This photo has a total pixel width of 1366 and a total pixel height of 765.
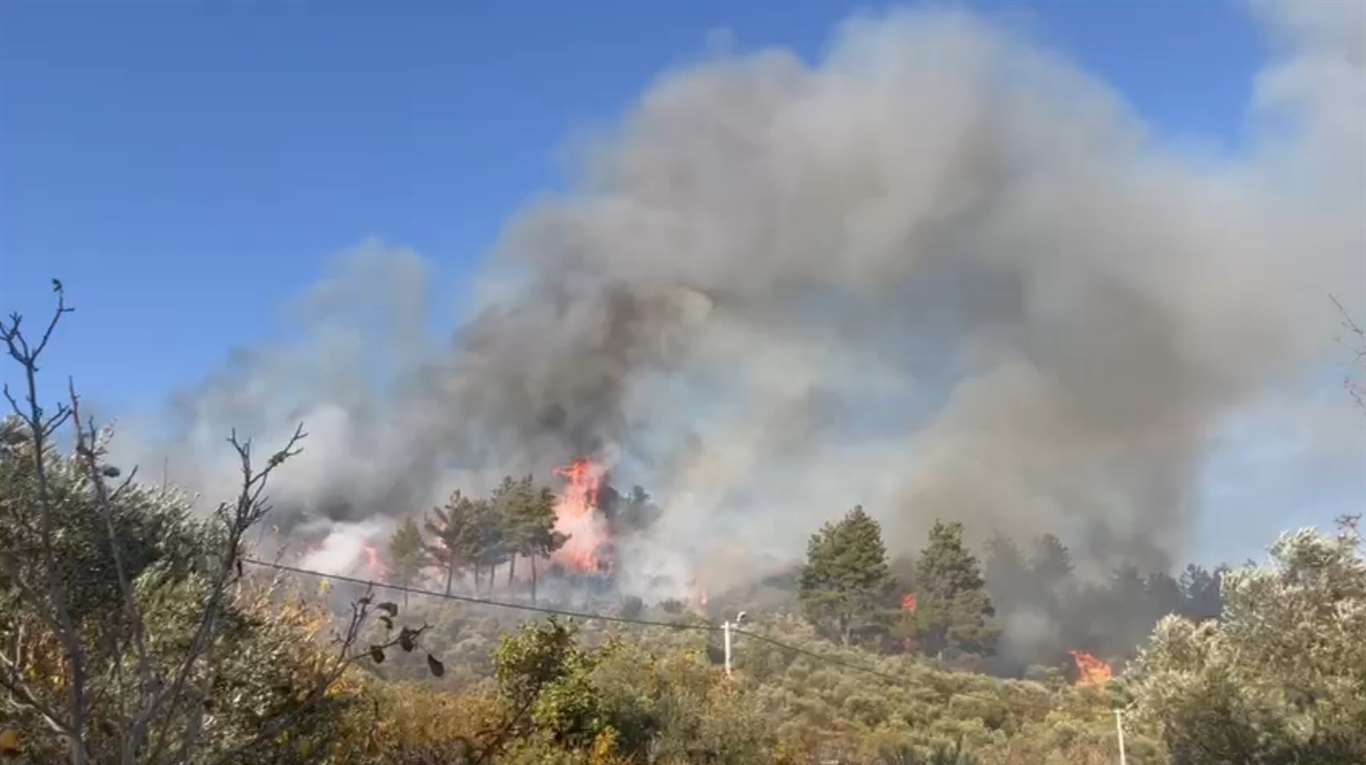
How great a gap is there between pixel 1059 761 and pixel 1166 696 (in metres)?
15.8

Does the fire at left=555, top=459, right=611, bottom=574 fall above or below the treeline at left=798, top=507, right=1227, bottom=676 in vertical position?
above

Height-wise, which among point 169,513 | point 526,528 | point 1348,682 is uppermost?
point 526,528

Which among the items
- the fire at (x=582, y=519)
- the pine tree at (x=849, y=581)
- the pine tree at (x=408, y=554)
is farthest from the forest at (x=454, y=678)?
the fire at (x=582, y=519)

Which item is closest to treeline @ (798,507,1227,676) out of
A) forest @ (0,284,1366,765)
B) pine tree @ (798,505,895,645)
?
pine tree @ (798,505,895,645)

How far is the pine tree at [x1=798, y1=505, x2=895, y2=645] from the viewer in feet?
285

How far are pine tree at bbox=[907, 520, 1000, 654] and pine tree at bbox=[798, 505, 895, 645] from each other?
4.05 m

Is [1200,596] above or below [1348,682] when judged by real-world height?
above

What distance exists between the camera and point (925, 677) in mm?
49062

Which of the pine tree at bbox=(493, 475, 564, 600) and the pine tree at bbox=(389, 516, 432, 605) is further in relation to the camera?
the pine tree at bbox=(493, 475, 564, 600)

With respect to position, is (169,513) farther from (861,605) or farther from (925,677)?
(861,605)

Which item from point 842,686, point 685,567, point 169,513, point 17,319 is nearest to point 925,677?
point 842,686

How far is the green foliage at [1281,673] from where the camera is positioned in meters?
14.8

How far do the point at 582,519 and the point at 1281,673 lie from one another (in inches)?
4063

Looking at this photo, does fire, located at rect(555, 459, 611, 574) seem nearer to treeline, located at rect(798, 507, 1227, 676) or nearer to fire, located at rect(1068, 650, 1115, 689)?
treeline, located at rect(798, 507, 1227, 676)
